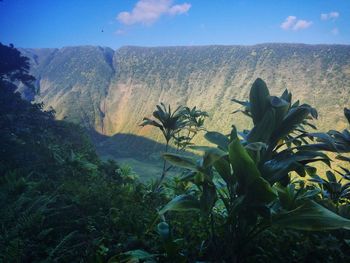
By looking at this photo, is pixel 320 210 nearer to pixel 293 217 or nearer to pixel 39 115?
pixel 293 217

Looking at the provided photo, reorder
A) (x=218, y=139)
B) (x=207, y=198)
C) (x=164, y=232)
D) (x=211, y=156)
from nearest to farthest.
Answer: (x=211, y=156), (x=207, y=198), (x=218, y=139), (x=164, y=232)

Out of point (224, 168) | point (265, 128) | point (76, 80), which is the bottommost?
point (76, 80)

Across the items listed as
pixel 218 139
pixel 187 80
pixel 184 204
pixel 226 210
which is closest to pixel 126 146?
pixel 187 80

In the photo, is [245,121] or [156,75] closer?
[245,121]

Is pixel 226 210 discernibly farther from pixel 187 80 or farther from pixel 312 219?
pixel 187 80

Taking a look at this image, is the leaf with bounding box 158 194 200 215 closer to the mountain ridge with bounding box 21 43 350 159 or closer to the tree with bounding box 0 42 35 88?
the tree with bounding box 0 42 35 88

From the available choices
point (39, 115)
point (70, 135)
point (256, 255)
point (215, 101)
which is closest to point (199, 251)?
point (256, 255)

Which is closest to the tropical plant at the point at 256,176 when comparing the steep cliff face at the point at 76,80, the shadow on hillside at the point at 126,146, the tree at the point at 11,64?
the tree at the point at 11,64
